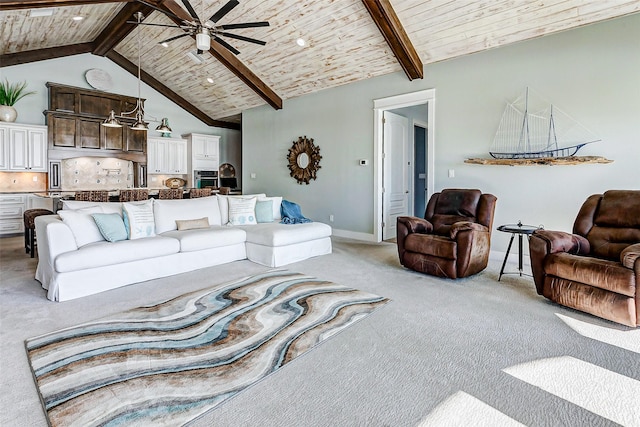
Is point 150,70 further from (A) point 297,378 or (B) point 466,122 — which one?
(A) point 297,378

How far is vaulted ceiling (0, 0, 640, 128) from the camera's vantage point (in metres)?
4.23

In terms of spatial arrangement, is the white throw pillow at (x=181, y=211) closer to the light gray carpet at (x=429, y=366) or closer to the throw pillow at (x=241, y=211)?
the throw pillow at (x=241, y=211)

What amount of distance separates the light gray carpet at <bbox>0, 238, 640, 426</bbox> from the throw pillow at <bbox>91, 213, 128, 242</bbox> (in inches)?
26.2

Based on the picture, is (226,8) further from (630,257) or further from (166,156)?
(166,156)

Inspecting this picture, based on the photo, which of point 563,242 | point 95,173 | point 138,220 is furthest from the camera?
point 95,173

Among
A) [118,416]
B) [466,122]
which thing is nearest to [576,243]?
[466,122]

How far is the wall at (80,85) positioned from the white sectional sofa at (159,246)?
4800mm

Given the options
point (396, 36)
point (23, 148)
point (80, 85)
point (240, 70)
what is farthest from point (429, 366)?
point (80, 85)

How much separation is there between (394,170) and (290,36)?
2.93 m

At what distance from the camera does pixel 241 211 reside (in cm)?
518

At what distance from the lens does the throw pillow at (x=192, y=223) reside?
15.0 ft

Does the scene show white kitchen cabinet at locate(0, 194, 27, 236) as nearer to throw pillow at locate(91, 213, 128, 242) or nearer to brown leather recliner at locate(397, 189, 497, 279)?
throw pillow at locate(91, 213, 128, 242)

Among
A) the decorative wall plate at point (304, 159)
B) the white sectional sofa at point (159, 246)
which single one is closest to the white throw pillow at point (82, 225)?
the white sectional sofa at point (159, 246)

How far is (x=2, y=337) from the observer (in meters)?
2.47
